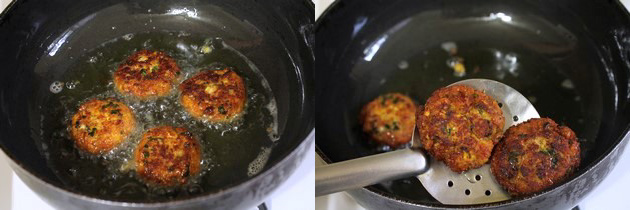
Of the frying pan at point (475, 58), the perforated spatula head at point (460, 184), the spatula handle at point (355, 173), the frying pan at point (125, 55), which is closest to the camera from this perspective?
the spatula handle at point (355, 173)

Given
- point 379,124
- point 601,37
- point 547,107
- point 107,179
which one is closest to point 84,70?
point 107,179

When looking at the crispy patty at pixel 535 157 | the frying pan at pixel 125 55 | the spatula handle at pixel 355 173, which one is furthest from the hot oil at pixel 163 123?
the crispy patty at pixel 535 157

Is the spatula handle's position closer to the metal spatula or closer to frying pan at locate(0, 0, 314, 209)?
the metal spatula

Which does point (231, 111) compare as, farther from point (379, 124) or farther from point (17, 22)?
point (17, 22)

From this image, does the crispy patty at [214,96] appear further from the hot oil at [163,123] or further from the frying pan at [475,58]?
the frying pan at [475,58]

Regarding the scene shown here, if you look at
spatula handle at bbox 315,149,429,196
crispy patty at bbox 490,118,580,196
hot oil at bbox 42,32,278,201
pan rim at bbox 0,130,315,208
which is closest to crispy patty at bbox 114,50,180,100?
hot oil at bbox 42,32,278,201

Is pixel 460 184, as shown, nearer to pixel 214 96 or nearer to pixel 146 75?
pixel 214 96
